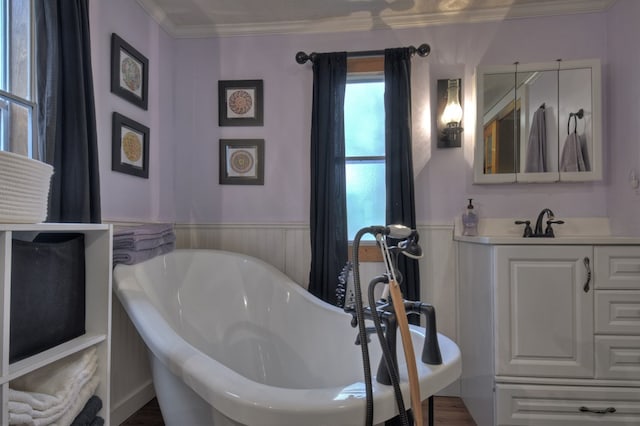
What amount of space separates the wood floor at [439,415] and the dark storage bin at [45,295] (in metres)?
0.99

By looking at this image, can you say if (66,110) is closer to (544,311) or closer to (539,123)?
(544,311)

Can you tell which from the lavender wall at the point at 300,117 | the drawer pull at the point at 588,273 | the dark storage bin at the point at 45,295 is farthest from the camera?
the lavender wall at the point at 300,117

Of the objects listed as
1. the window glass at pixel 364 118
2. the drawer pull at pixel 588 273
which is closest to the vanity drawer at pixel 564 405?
the drawer pull at pixel 588 273

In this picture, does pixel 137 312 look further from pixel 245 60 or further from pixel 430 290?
pixel 245 60

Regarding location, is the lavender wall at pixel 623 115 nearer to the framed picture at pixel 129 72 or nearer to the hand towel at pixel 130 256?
the hand towel at pixel 130 256

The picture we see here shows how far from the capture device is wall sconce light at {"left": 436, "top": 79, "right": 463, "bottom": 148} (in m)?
2.24

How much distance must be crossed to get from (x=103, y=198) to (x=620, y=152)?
2.81 meters

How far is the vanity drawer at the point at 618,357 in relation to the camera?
1.62 m

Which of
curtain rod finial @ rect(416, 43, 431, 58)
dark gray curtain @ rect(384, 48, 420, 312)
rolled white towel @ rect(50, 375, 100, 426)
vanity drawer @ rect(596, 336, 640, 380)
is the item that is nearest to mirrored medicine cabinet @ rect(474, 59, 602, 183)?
curtain rod finial @ rect(416, 43, 431, 58)

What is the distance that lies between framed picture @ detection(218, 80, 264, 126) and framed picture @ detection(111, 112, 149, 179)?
52 cm

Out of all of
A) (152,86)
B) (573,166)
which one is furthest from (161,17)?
(573,166)

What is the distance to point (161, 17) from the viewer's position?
7.53 feet

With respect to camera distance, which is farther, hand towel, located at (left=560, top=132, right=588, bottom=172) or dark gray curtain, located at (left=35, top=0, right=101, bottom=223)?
hand towel, located at (left=560, top=132, right=588, bottom=172)

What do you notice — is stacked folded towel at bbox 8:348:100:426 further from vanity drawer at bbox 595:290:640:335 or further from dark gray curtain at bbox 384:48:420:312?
vanity drawer at bbox 595:290:640:335
